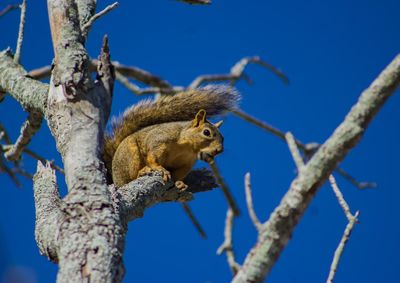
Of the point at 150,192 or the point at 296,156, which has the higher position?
the point at 150,192

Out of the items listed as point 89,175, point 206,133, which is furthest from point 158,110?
point 89,175

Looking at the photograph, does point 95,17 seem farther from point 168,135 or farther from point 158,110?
point 158,110

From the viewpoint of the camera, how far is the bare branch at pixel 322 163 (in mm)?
1144

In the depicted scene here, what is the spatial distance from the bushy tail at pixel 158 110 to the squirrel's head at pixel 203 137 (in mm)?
81

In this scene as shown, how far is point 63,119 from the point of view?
79.4 inches

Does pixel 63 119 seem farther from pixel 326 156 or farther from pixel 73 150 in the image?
pixel 326 156

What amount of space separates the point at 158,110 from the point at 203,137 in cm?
37

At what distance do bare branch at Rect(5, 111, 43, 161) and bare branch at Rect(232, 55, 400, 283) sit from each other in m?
1.64

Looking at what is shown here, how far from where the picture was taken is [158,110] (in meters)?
3.87

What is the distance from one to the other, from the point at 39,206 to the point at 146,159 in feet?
5.42

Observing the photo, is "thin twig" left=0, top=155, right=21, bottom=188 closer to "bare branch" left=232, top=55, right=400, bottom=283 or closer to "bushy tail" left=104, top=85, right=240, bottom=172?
"bushy tail" left=104, top=85, right=240, bottom=172

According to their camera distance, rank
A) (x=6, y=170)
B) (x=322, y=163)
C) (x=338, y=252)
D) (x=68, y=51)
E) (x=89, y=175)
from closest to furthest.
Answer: (x=322, y=163), (x=338, y=252), (x=89, y=175), (x=68, y=51), (x=6, y=170)

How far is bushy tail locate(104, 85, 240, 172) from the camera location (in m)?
3.79

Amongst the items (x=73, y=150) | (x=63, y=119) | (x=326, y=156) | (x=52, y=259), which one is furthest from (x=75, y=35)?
(x=326, y=156)
